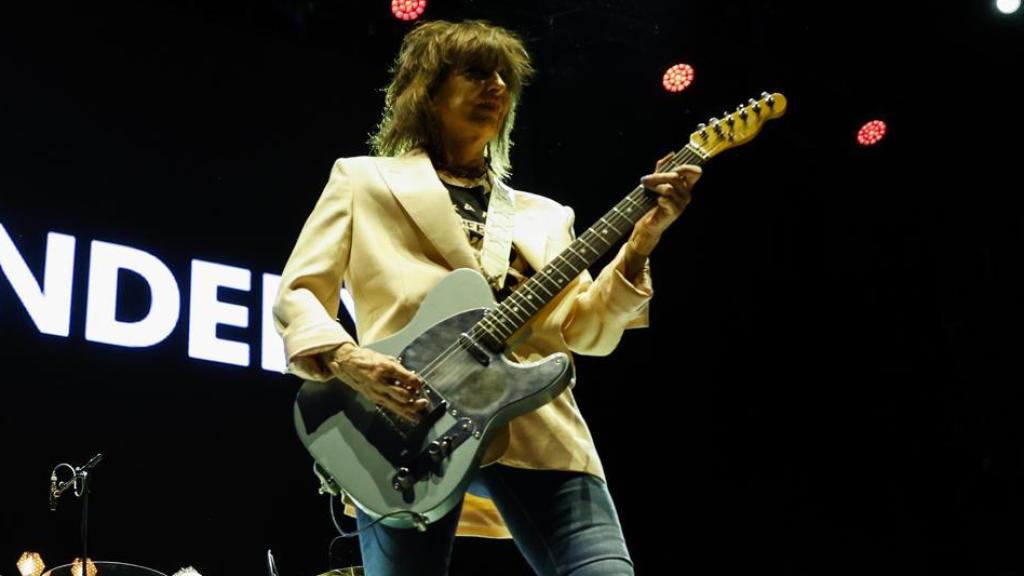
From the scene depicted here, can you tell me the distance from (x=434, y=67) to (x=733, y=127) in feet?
2.08

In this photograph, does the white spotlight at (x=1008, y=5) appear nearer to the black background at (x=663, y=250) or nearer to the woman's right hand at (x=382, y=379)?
the black background at (x=663, y=250)

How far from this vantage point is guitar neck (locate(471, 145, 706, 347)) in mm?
1991

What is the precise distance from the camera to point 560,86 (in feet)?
17.0

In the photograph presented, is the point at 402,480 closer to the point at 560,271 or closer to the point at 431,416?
the point at 431,416

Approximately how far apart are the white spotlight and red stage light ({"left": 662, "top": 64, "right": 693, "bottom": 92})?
1.35 metres

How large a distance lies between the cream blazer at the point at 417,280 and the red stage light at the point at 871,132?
3514 mm

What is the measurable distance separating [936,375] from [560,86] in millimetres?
2336

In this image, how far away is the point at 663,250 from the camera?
215 inches

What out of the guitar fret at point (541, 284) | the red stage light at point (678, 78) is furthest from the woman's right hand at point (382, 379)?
the red stage light at point (678, 78)

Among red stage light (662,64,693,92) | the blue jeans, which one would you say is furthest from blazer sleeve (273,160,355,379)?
red stage light (662,64,693,92)

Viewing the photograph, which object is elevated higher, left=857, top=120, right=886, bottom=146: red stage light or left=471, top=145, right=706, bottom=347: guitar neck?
left=857, top=120, right=886, bottom=146: red stage light

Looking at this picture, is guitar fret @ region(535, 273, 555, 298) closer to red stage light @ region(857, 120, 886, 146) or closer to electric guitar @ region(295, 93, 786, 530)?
electric guitar @ region(295, 93, 786, 530)

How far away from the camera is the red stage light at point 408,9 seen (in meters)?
4.79

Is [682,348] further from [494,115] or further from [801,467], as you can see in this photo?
[494,115]
